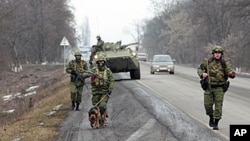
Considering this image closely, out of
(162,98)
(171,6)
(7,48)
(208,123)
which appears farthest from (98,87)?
(171,6)

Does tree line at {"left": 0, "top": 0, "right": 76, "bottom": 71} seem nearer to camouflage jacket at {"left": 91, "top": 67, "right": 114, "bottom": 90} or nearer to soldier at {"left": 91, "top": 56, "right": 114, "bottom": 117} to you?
soldier at {"left": 91, "top": 56, "right": 114, "bottom": 117}

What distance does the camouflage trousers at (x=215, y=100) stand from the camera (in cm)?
1261

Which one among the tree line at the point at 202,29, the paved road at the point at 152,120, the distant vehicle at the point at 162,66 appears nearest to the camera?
the paved road at the point at 152,120

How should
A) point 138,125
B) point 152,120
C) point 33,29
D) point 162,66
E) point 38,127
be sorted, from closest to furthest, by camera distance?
point 138,125 → point 38,127 → point 152,120 → point 162,66 → point 33,29

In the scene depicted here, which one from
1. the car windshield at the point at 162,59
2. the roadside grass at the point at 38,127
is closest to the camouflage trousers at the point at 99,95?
the roadside grass at the point at 38,127

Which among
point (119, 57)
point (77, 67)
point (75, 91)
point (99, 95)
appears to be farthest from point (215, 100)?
point (119, 57)

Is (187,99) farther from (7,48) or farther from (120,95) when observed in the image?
(7,48)

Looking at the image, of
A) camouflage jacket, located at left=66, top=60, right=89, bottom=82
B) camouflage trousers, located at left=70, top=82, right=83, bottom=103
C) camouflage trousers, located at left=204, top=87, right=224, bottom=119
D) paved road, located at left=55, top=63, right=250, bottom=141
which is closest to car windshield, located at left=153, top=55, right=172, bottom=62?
paved road, located at left=55, top=63, right=250, bottom=141

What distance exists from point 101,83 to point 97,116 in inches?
32.9

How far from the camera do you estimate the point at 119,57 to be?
3027 centimetres

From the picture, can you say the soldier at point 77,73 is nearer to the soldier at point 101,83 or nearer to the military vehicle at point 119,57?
the soldier at point 101,83

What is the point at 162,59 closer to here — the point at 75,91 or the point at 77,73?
the point at 75,91

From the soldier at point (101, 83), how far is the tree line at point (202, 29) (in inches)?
1474

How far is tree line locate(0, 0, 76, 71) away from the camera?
222 feet
